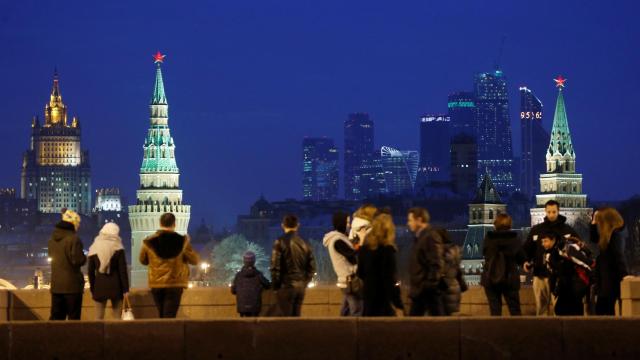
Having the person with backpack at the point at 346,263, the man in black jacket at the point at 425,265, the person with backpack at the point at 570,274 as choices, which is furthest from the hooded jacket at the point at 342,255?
the person with backpack at the point at 570,274

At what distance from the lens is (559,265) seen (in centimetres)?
3656

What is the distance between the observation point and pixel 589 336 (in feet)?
111

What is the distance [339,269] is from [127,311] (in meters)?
3.73

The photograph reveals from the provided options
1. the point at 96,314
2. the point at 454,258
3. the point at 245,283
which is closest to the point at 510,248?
the point at 454,258

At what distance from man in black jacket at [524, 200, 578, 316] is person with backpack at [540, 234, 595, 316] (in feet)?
0.72

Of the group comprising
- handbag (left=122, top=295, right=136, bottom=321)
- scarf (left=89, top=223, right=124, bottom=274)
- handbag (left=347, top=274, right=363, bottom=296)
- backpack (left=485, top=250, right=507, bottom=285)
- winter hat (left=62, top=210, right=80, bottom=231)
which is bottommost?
handbag (left=122, top=295, right=136, bottom=321)

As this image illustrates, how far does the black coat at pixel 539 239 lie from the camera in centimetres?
3684

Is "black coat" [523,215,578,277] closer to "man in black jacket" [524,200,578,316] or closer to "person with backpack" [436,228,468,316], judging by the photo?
"man in black jacket" [524,200,578,316]

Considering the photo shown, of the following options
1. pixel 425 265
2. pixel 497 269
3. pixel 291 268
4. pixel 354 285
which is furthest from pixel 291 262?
pixel 497 269

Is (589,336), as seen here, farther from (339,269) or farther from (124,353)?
(124,353)

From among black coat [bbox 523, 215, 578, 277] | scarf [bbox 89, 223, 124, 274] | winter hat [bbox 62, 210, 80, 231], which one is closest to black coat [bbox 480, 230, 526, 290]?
black coat [bbox 523, 215, 578, 277]

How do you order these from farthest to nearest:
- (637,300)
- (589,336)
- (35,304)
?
(35,304) → (637,300) → (589,336)

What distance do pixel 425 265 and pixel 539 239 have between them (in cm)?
265

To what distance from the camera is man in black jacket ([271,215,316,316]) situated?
36.7 meters
